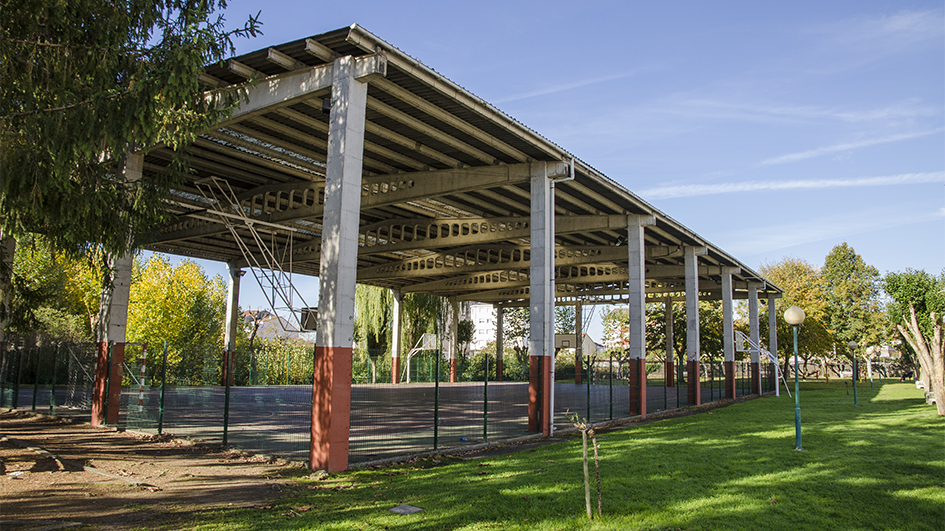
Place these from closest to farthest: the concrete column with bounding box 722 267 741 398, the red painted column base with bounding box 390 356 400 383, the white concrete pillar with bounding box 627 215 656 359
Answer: the white concrete pillar with bounding box 627 215 656 359 → the concrete column with bounding box 722 267 741 398 → the red painted column base with bounding box 390 356 400 383

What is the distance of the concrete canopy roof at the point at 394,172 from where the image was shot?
11914mm

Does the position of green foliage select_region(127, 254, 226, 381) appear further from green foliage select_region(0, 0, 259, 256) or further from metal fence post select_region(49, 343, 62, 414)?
green foliage select_region(0, 0, 259, 256)

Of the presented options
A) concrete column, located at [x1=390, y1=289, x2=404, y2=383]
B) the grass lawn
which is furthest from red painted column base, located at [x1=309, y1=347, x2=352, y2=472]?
concrete column, located at [x1=390, y1=289, x2=404, y2=383]

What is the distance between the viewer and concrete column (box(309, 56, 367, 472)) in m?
10.1

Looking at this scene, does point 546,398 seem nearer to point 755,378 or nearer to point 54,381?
point 54,381

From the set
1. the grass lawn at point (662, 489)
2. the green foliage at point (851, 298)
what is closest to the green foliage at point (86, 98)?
the grass lawn at point (662, 489)

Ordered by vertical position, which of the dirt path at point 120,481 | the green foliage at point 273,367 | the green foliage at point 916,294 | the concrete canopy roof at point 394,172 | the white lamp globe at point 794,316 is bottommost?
the dirt path at point 120,481

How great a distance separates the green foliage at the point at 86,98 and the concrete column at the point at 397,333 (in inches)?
1322

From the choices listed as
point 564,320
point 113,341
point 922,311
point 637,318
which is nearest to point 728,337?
point 922,311

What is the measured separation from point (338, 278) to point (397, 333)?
3353 cm

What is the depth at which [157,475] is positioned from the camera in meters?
9.88

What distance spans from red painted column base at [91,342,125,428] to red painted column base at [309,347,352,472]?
27.2ft

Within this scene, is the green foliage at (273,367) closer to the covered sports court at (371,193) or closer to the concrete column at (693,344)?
the covered sports court at (371,193)

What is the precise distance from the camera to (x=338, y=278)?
10438mm
